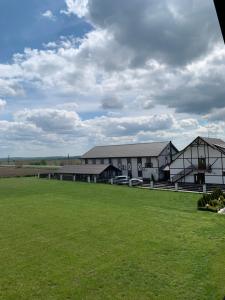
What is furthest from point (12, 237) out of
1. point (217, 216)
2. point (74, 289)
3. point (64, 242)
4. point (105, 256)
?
point (217, 216)

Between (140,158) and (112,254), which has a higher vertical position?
(140,158)

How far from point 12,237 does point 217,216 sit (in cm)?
1338

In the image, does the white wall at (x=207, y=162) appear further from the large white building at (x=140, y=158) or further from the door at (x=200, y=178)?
the large white building at (x=140, y=158)

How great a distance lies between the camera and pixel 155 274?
408 inches

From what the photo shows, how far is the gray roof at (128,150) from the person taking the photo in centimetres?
4915

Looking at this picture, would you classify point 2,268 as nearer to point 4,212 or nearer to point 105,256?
point 105,256

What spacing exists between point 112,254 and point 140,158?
37.8 meters

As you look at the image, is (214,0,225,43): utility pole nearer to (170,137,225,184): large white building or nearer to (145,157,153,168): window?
(170,137,225,184): large white building

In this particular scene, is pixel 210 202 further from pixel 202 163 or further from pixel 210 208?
pixel 202 163

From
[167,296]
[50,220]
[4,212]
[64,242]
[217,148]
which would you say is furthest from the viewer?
[217,148]

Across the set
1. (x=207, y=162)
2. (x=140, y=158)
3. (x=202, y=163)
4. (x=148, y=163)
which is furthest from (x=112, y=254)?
(x=140, y=158)

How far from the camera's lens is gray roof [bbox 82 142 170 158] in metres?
49.2

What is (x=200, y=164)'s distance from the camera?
4016 centimetres

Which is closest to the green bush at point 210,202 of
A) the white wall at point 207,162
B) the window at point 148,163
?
the white wall at point 207,162
